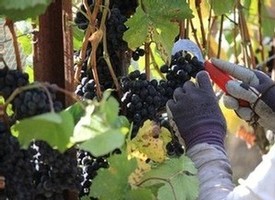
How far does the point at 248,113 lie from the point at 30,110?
700 millimetres

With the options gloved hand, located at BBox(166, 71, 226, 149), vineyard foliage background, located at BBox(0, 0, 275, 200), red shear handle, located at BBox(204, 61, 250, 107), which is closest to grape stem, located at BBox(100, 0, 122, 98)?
vineyard foliage background, located at BBox(0, 0, 275, 200)

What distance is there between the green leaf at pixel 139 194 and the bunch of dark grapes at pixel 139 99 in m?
0.18

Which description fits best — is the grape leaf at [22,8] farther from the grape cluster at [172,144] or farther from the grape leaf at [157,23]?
the grape cluster at [172,144]

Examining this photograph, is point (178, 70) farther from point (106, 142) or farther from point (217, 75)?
point (106, 142)

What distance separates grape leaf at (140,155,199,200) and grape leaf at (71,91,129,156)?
353 millimetres

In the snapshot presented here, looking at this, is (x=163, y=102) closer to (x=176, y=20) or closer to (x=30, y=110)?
(x=176, y=20)

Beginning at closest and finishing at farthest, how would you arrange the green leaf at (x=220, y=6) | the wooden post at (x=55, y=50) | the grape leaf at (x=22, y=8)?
the grape leaf at (x=22, y=8)
the wooden post at (x=55, y=50)
the green leaf at (x=220, y=6)

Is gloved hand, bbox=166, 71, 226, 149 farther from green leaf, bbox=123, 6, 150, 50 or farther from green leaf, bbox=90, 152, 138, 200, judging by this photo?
green leaf, bbox=90, 152, 138, 200

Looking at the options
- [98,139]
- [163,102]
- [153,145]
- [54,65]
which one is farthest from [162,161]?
[98,139]

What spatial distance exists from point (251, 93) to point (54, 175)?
21.9 inches

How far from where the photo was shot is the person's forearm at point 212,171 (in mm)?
1438

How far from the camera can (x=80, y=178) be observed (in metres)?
1.29

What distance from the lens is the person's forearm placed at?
4.72ft

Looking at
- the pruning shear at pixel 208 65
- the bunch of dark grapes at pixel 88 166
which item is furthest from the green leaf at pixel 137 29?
the bunch of dark grapes at pixel 88 166
